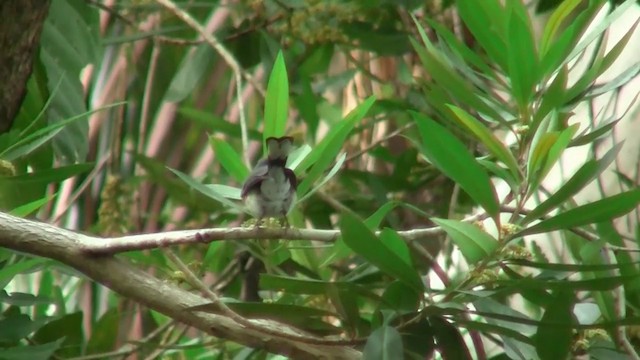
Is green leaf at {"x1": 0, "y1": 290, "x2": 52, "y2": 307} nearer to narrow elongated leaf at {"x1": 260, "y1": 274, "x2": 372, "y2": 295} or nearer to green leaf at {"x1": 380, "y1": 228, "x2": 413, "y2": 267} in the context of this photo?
narrow elongated leaf at {"x1": 260, "y1": 274, "x2": 372, "y2": 295}

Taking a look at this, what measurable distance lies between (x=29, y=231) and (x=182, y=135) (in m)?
1.25

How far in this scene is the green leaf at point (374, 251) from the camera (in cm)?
66

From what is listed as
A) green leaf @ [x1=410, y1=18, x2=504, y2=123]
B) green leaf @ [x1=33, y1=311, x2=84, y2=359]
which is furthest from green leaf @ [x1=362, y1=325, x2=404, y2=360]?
green leaf @ [x1=33, y1=311, x2=84, y2=359]

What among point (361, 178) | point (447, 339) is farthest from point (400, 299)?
point (361, 178)

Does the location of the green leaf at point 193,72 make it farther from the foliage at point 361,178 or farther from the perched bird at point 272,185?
the perched bird at point 272,185

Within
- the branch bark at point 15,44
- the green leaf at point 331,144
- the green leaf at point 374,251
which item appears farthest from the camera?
the branch bark at point 15,44

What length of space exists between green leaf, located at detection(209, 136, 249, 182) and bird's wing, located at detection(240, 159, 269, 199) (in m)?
0.04

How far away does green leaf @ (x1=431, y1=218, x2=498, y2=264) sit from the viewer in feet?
2.23

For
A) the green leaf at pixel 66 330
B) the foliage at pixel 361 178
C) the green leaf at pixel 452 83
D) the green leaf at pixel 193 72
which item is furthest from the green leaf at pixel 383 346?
the green leaf at pixel 193 72

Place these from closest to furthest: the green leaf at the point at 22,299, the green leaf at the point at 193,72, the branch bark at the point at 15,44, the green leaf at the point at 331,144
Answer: the green leaf at the point at 331,144 < the green leaf at the point at 22,299 < the branch bark at the point at 15,44 < the green leaf at the point at 193,72

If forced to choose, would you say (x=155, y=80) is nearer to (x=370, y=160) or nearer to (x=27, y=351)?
(x=370, y=160)

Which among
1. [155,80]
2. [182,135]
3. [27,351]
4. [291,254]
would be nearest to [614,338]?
[291,254]

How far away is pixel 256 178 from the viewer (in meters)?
0.77

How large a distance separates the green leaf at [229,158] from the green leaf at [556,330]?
28 centimetres
